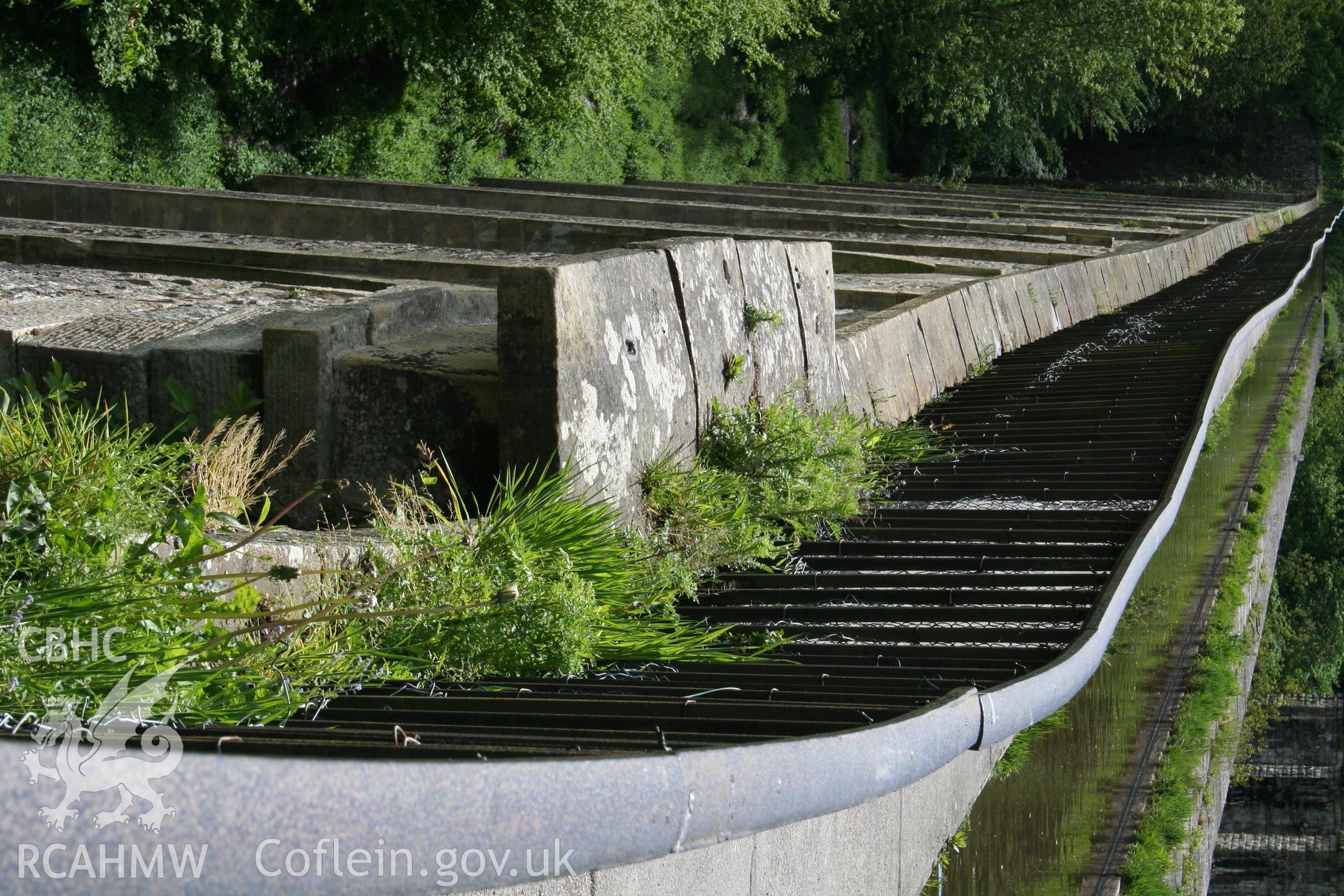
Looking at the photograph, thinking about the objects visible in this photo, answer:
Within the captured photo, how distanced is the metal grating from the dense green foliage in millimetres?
10204

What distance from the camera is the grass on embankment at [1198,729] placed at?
452 centimetres

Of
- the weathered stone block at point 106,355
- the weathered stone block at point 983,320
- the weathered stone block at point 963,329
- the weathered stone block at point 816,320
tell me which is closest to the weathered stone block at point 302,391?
the weathered stone block at point 106,355

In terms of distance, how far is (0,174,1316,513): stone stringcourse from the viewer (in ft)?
12.6

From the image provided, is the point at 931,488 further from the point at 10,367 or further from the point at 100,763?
the point at 100,763

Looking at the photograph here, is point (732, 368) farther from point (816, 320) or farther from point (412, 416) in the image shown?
point (412, 416)

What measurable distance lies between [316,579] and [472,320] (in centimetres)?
255

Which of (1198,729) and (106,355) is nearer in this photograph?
(106,355)

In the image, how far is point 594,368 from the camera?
12.4 feet

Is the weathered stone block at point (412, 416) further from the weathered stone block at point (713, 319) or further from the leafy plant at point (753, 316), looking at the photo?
the leafy plant at point (753, 316)

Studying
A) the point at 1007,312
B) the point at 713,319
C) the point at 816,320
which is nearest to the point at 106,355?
the point at 713,319

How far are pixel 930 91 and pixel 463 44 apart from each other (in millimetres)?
15034

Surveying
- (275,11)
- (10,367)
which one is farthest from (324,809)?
(275,11)

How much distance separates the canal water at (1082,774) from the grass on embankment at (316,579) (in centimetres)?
103

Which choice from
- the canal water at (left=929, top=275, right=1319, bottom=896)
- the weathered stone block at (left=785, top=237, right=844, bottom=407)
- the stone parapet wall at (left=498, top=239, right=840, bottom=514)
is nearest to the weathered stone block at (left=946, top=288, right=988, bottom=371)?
the canal water at (left=929, top=275, right=1319, bottom=896)
